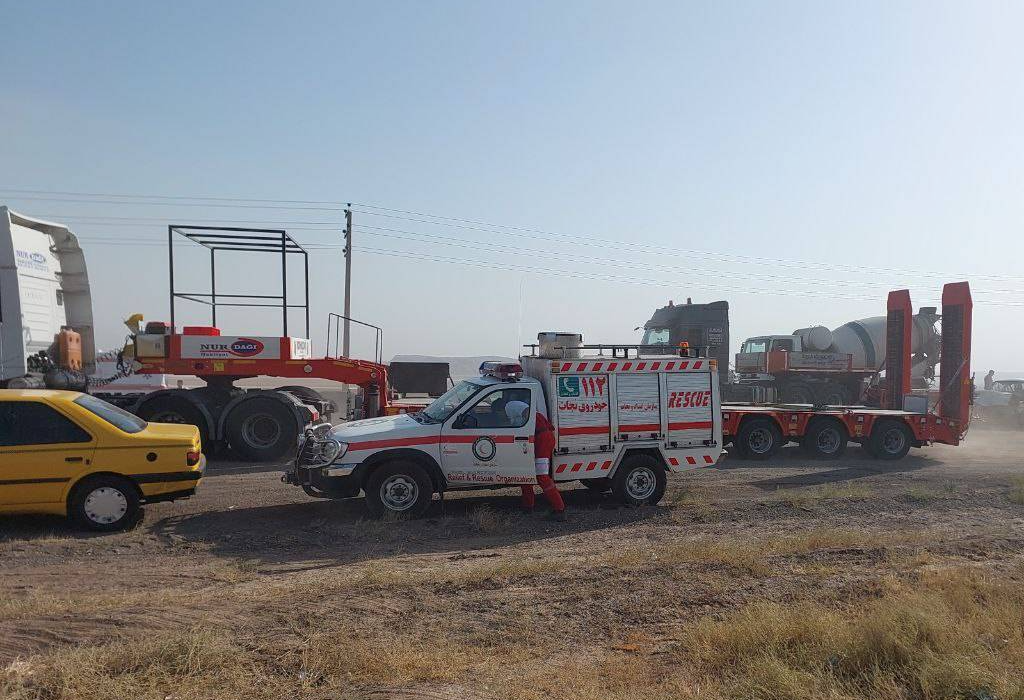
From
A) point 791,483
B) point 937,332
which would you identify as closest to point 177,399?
point 791,483

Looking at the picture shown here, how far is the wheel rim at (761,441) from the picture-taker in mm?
15320

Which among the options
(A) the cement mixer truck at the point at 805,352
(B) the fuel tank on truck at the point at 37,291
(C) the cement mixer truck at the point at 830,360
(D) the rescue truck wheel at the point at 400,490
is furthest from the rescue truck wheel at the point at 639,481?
(C) the cement mixer truck at the point at 830,360

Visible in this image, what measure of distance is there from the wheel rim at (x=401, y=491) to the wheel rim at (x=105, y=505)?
115 inches

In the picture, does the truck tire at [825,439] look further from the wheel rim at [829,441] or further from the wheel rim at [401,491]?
the wheel rim at [401,491]

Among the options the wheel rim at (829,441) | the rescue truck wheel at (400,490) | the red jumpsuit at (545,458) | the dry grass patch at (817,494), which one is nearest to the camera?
the rescue truck wheel at (400,490)

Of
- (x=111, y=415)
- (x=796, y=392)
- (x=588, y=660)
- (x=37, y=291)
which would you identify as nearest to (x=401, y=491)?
(x=111, y=415)

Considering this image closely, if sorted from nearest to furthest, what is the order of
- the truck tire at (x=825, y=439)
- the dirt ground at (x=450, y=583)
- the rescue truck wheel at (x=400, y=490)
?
the dirt ground at (x=450, y=583) < the rescue truck wheel at (x=400, y=490) < the truck tire at (x=825, y=439)

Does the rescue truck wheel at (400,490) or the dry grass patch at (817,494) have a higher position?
the rescue truck wheel at (400,490)

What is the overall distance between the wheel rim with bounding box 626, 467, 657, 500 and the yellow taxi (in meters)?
5.48

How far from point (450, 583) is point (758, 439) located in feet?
34.6

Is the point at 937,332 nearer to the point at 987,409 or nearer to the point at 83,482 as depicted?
the point at 987,409

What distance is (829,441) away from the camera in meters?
15.8

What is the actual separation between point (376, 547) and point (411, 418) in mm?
2123

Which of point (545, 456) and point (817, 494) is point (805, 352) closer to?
point (817, 494)
